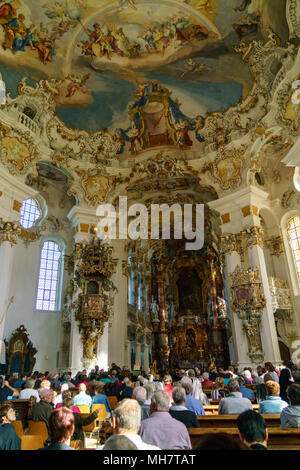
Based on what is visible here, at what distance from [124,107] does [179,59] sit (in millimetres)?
3746

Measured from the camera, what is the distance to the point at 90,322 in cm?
1614

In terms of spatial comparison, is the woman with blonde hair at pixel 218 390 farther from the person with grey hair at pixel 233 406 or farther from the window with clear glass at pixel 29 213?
the window with clear glass at pixel 29 213

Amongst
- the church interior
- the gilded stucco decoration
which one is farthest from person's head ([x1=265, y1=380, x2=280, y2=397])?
the gilded stucco decoration

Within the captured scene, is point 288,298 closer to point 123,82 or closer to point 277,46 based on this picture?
point 277,46

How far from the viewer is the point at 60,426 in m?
2.83

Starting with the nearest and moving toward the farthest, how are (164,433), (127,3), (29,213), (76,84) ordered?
(164,433) → (127,3) → (76,84) → (29,213)

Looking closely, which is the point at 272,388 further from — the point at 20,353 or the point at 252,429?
the point at 20,353

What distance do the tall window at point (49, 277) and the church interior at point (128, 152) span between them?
6 cm

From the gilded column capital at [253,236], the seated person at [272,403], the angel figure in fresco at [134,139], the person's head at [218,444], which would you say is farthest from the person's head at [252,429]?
the angel figure in fresco at [134,139]

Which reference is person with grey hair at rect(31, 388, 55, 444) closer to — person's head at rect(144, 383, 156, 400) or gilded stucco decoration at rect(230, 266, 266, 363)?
person's head at rect(144, 383, 156, 400)

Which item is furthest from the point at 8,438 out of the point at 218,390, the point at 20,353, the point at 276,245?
the point at 276,245

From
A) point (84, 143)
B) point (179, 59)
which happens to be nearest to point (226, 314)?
point (84, 143)

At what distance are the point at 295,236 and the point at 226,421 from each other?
14730 millimetres

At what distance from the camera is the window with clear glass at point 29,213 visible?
18.9 m
